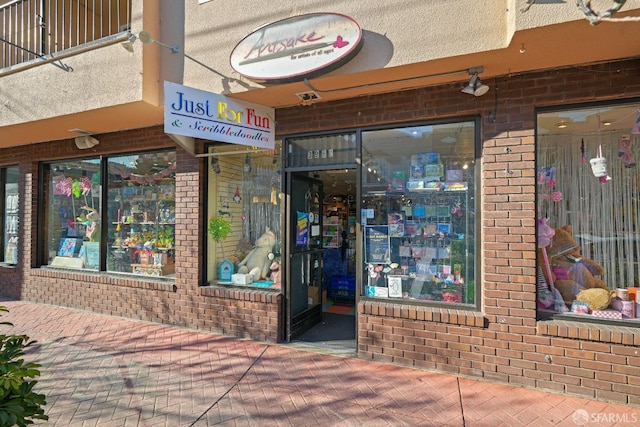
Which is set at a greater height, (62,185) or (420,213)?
(62,185)

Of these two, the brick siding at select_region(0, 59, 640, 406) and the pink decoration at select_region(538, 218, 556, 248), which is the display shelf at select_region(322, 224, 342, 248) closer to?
the brick siding at select_region(0, 59, 640, 406)

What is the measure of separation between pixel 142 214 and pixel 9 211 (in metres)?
4.20

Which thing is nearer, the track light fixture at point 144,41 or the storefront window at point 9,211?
the track light fixture at point 144,41

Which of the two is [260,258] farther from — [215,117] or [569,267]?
[569,267]

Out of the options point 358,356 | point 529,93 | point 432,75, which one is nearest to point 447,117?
point 432,75

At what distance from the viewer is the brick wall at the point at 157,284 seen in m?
4.82

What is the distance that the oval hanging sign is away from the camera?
337cm

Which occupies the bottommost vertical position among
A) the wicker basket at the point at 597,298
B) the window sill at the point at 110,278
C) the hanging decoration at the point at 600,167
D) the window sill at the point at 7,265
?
the window sill at the point at 110,278

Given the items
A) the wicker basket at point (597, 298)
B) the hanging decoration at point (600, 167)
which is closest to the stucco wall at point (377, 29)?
the hanging decoration at point (600, 167)

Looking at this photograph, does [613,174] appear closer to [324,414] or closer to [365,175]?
[365,175]

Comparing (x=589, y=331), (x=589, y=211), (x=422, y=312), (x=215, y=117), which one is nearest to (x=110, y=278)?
(x=215, y=117)

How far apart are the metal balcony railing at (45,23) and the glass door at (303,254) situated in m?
4.29

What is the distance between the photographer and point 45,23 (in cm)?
584

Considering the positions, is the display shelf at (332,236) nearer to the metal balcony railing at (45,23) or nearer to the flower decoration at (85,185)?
the flower decoration at (85,185)
